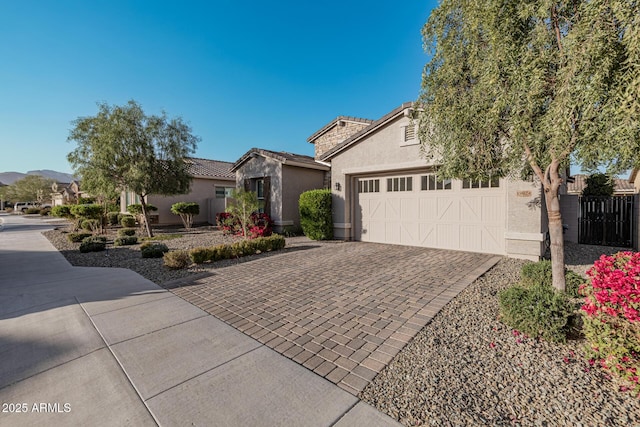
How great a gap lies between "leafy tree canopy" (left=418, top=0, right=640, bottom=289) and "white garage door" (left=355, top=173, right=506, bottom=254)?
3617 mm

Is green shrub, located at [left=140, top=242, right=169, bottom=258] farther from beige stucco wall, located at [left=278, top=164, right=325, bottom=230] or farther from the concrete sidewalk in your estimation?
beige stucco wall, located at [left=278, top=164, right=325, bottom=230]

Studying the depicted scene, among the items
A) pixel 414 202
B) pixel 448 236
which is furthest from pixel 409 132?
pixel 448 236

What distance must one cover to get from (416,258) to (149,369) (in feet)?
22.4

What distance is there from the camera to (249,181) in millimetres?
15047

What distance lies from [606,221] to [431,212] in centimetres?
694

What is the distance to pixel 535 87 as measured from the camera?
327 centimetres

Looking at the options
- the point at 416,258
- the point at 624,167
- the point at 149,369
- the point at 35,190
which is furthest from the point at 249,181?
the point at 35,190

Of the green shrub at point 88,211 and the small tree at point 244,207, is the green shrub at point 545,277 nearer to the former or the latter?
the small tree at point 244,207

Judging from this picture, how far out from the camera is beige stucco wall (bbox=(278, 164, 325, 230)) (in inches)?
527

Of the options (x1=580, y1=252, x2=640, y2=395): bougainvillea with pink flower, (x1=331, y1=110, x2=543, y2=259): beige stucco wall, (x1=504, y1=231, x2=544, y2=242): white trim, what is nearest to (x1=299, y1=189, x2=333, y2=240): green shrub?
(x1=331, y1=110, x2=543, y2=259): beige stucco wall

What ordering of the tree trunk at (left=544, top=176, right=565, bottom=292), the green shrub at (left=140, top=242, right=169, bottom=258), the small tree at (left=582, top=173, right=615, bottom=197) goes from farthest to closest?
the small tree at (left=582, top=173, right=615, bottom=197) < the green shrub at (left=140, top=242, right=169, bottom=258) < the tree trunk at (left=544, top=176, right=565, bottom=292)

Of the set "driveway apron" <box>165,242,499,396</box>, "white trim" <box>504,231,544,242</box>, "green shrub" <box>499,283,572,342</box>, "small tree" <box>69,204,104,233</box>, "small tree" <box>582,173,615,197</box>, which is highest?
"small tree" <box>582,173,615,197</box>

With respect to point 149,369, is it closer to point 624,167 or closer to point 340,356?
point 340,356

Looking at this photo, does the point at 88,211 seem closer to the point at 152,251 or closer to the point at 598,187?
the point at 152,251
